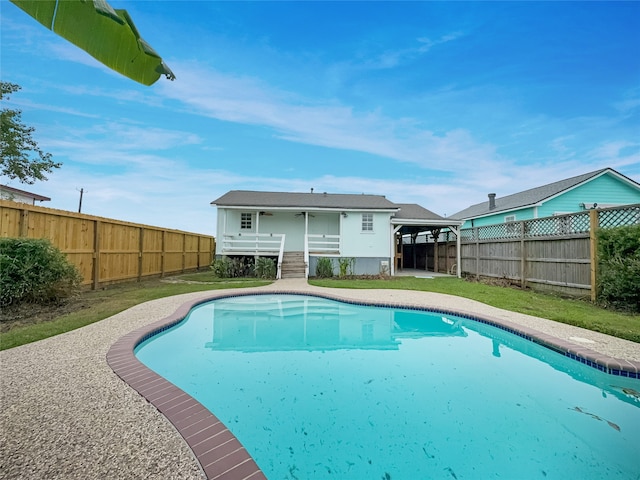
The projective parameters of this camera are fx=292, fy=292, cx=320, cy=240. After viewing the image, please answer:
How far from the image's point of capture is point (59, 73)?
546 cm

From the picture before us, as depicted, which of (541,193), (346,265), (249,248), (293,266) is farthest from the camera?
(541,193)

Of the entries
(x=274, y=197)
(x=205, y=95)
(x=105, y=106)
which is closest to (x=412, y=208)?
(x=274, y=197)

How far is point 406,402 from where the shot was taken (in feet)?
12.2

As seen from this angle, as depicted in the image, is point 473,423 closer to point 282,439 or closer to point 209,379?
point 282,439

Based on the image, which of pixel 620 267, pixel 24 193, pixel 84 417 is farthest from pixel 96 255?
pixel 24 193

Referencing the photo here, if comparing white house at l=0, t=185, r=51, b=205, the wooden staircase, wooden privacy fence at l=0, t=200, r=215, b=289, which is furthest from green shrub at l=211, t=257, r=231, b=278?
white house at l=0, t=185, r=51, b=205

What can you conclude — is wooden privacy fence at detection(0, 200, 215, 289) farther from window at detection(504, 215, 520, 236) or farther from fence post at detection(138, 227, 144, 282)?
window at detection(504, 215, 520, 236)

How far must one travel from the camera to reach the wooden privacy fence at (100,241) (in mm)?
7781

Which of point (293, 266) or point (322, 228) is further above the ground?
point (322, 228)

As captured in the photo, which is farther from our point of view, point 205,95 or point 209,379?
point 205,95

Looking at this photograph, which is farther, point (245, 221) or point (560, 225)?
point (245, 221)

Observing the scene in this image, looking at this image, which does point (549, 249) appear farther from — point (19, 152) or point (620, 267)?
point (19, 152)

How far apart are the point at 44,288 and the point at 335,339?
23.2 ft

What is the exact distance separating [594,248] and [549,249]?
184 cm
